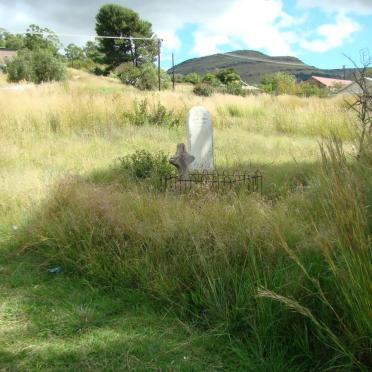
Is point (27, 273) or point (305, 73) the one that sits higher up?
point (305, 73)

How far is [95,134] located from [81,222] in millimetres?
5914

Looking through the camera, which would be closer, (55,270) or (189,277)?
(189,277)

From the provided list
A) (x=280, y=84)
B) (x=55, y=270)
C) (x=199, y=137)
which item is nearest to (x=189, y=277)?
(x=55, y=270)

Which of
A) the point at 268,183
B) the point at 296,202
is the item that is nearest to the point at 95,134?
the point at 268,183

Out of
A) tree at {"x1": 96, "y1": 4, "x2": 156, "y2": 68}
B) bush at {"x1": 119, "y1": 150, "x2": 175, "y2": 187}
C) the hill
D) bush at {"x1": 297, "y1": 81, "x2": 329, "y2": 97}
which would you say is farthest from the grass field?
the hill

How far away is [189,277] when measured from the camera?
9.47 ft

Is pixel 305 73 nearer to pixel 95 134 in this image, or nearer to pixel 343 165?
pixel 95 134

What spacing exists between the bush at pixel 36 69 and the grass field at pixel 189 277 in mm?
29369

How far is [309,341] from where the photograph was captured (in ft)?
7.29

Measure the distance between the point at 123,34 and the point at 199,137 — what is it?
200ft

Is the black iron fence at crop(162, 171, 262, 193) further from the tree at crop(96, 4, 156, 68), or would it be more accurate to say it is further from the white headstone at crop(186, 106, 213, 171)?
the tree at crop(96, 4, 156, 68)

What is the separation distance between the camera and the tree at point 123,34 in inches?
2270

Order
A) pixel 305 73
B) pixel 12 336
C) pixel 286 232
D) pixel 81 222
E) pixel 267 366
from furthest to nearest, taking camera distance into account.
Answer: pixel 305 73
pixel 81 222
pixel 286 232
pixel 12 336
pixel 267 366

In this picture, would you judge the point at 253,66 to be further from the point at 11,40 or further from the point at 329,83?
the point at 11,40
